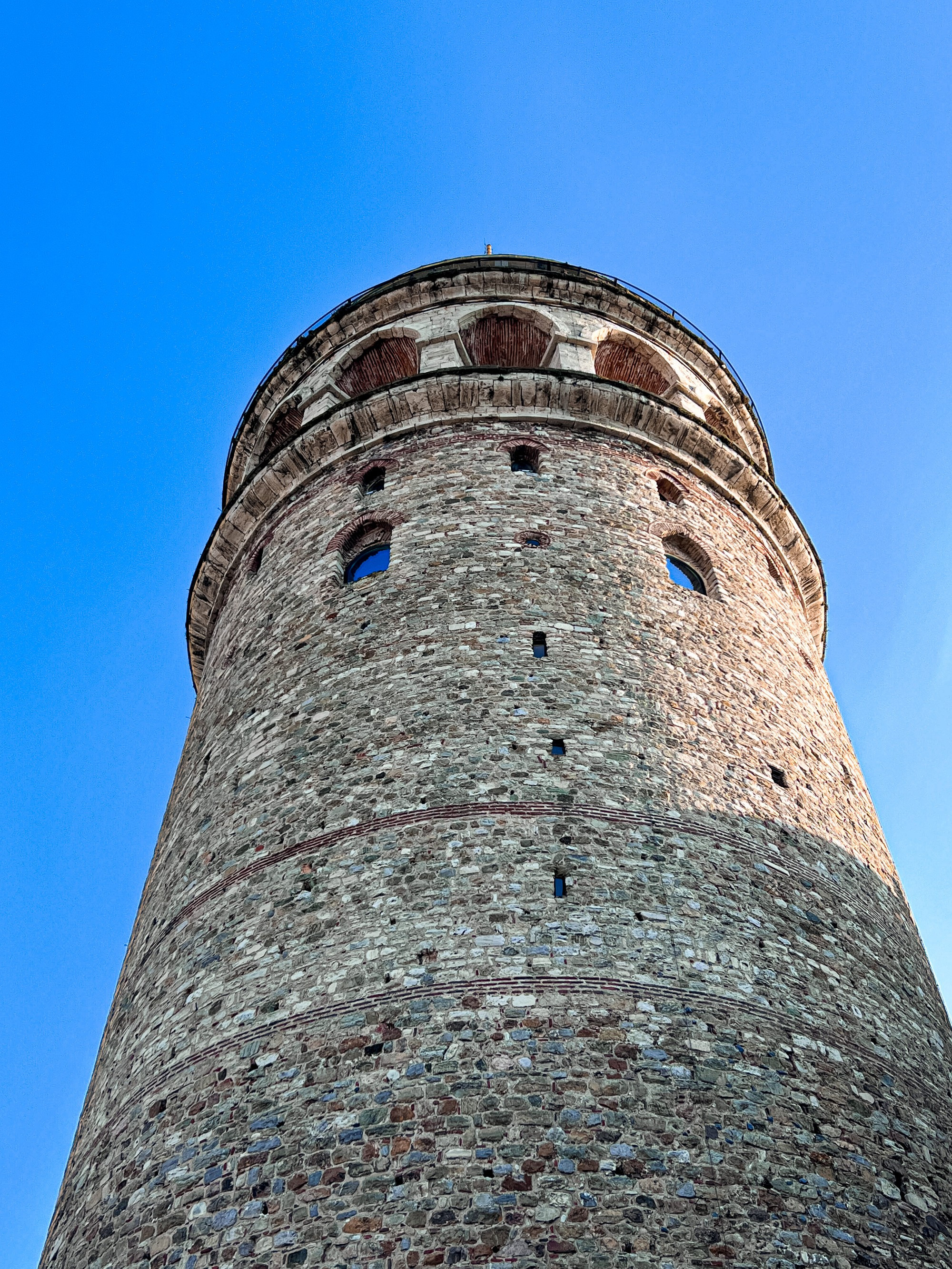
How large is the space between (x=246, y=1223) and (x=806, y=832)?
5.43 metres

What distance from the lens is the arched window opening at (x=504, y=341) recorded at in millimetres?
16062

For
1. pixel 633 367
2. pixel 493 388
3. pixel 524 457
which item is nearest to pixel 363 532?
pixel 524 457

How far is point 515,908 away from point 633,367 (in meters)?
10.5

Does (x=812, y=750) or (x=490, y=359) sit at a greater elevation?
(x=490, y=359)

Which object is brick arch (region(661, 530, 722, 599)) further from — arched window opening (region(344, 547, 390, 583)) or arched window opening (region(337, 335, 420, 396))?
arched window opening (region(337, 335, 420, 396))

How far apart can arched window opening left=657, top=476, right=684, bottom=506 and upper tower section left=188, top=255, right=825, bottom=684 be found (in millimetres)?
480

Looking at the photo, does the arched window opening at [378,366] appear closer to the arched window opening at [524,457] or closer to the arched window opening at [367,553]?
the arched window opening at [524,457]

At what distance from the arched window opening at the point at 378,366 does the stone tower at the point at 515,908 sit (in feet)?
8.43

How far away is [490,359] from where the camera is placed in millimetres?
16297

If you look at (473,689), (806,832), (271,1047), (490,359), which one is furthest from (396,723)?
(490,359)

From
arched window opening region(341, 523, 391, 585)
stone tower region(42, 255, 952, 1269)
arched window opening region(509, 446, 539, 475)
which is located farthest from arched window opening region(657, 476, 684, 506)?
arched window opening region(341, 523, 391, 585)

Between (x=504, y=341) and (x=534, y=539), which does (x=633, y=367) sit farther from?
(x=534, y=539)

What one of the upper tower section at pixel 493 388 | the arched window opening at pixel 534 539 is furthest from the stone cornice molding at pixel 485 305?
the arched window opening at pixel 534 539

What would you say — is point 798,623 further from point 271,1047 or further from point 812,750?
point 271,1047
